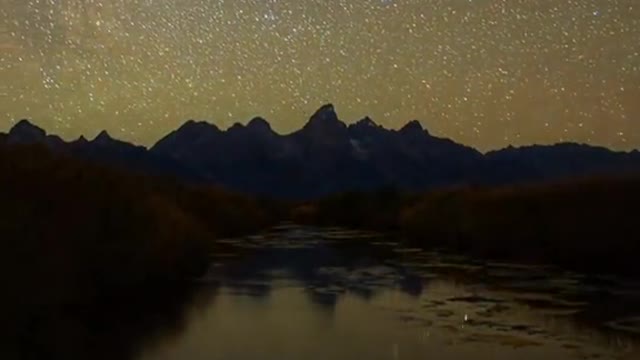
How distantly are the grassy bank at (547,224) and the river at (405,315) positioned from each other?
159cm

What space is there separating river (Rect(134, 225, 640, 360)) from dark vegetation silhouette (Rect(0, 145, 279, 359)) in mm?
1642

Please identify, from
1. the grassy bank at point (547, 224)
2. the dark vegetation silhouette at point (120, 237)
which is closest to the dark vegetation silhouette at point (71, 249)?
the dark vegetation silhouette at point (120, 237)

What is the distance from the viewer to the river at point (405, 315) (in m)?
16.7

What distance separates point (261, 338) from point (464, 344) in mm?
3875

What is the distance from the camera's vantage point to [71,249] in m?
21.3

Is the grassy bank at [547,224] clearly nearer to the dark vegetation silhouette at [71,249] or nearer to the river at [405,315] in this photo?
the river at [405,315]

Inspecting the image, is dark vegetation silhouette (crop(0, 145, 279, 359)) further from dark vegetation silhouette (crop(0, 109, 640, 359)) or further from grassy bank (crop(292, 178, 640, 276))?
grassy bank (crop(292, 178, 640, 276))

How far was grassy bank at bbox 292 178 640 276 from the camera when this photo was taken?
1276 inches

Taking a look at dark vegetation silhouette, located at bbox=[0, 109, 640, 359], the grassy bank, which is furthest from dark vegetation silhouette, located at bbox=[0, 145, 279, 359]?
the grassy bank

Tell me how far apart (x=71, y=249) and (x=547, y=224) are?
814 inches

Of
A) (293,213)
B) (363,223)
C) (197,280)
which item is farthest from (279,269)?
(293,213)

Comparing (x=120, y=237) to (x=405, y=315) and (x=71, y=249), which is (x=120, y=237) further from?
(x=405, y=315)

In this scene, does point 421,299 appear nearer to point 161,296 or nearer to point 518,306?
point 518,306

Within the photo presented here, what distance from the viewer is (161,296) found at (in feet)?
81.5
